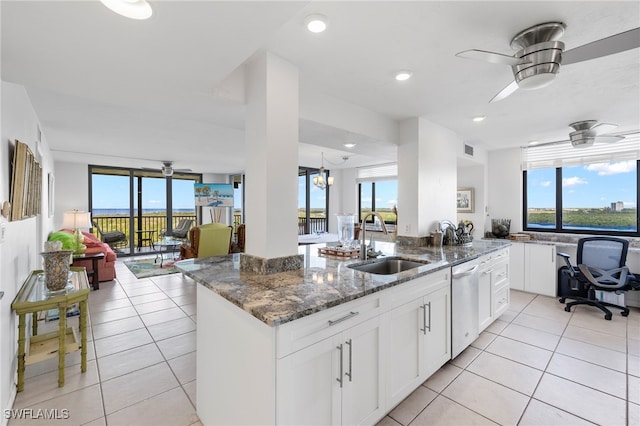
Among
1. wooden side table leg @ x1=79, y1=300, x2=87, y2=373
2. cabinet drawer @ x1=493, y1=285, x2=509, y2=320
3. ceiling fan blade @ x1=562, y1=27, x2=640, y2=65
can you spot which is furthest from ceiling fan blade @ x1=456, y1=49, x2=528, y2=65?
wooden side table leg @ x1=79, y1=300, x2=87, y2=373

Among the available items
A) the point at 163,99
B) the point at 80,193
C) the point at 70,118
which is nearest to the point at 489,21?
the point at 163,99

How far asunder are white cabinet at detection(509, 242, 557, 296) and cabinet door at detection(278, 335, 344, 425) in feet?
14.7

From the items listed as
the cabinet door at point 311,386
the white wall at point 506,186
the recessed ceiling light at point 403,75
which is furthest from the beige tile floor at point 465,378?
the recessed ceiling light at point 403,75

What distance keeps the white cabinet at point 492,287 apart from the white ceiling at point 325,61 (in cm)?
169

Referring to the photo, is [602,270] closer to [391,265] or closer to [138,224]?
[391,265]

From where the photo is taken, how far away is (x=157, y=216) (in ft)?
27.9

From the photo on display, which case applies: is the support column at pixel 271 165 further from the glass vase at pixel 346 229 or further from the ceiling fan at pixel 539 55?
the ceiling fan at pixel 539 55

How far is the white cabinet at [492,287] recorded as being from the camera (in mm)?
2965

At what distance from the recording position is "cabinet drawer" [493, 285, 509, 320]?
127 inches

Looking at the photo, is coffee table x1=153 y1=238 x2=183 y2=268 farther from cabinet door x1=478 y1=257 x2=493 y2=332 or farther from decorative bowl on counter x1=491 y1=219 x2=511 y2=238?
decorative bowl on counter x1=491 y1=219 x2=511 y2=238

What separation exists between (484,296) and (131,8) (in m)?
3.63

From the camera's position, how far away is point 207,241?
504 cm

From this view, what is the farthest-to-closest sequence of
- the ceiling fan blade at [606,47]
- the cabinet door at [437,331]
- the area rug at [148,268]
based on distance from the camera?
1. the area rug at [148,268]
2. the cabinet door at [437,331]
3. the ceiling fan blade at [606,47]

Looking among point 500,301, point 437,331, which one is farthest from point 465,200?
point 437,331
